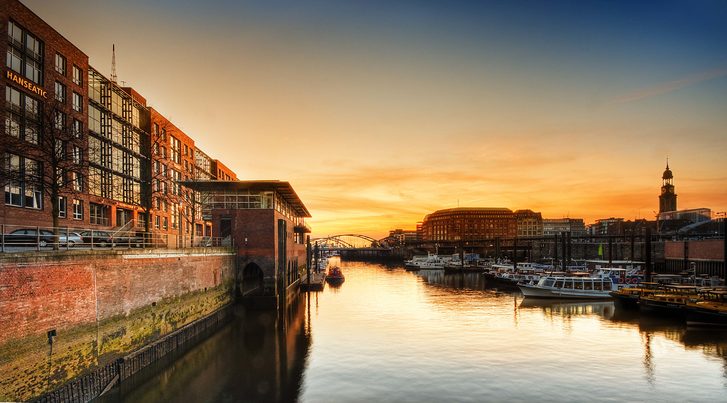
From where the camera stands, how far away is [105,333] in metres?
24.2

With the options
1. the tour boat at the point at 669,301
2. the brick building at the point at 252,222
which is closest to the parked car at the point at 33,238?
the brick building at the point at 252,222

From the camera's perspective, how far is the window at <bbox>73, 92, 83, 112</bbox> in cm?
5144

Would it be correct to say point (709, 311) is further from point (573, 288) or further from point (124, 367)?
point (124, 367)

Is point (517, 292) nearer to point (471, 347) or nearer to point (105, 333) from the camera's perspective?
point (471, 347)

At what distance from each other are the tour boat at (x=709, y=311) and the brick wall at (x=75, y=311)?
41889 mm

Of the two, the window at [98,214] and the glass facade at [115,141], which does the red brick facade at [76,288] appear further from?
the glass facade at [115,141]

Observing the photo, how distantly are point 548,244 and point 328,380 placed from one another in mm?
163638

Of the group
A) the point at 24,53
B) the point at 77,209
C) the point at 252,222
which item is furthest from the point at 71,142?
the point at 252,222

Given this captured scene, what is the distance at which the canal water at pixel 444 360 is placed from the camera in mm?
24406

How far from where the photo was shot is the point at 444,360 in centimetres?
3072

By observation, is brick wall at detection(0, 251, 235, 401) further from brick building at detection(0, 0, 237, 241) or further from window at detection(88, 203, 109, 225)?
window at detection(88, 203, 109, 225)

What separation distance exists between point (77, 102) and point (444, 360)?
48013 mm

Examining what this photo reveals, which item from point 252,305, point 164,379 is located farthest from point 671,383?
point 252,305

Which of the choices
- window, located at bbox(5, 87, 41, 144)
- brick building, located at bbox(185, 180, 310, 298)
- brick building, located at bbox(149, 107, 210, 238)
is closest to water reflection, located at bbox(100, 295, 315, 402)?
brick building, located at bbox(185, 180, 310, 298)
